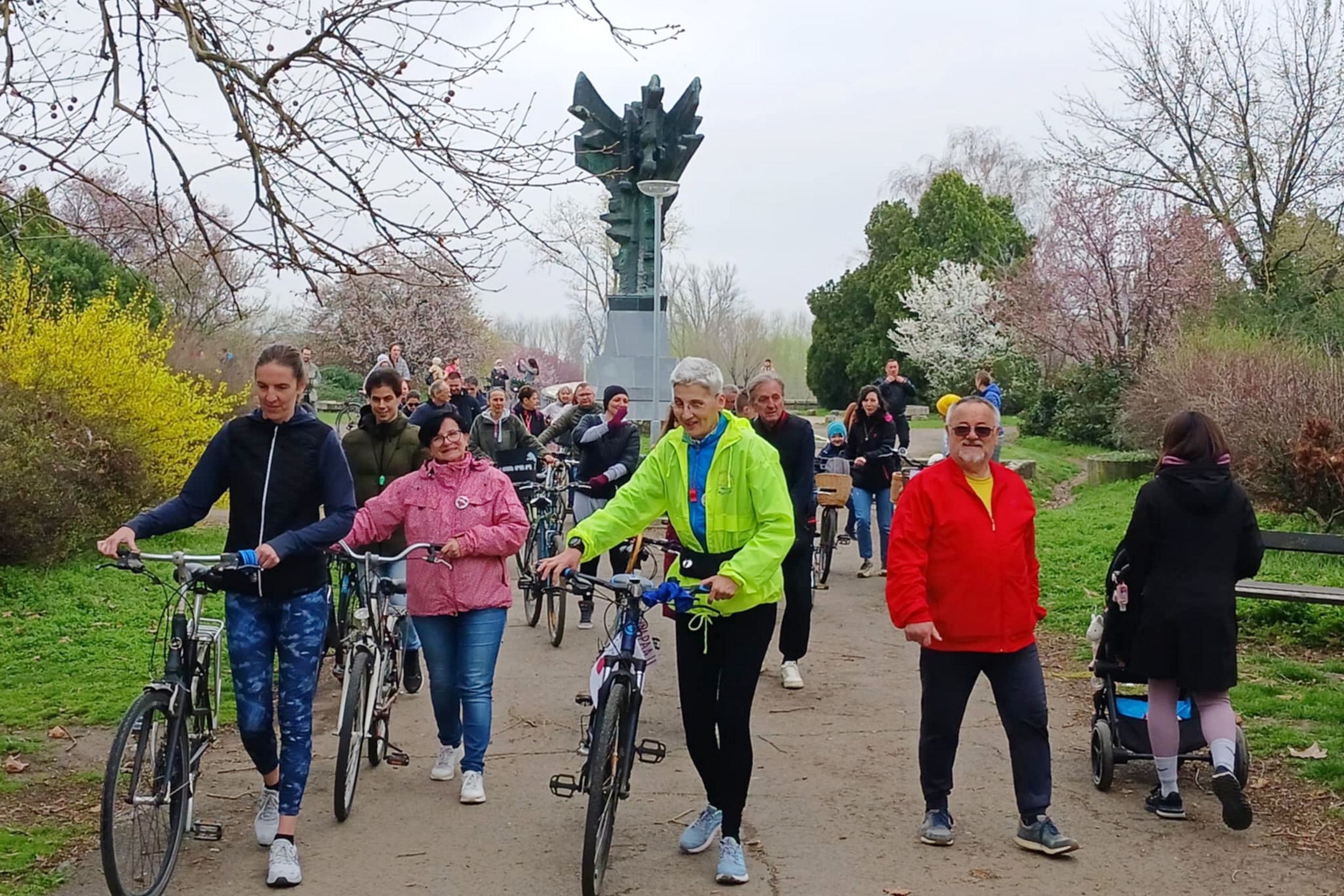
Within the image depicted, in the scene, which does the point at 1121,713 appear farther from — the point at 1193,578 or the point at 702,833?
the point at 702,833

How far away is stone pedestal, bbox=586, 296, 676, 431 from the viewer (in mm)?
25062

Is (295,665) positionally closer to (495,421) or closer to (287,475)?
(287,475)

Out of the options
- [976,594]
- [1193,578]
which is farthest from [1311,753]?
[976,594]

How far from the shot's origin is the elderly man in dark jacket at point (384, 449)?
26.0 ft

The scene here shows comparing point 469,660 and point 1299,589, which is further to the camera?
point 1299,589

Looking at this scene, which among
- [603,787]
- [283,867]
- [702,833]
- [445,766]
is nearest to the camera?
[603,787]

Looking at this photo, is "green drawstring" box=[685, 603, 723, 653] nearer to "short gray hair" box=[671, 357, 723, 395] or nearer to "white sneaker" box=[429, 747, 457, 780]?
"short gray hair" box=[671, 357, 723, 395]

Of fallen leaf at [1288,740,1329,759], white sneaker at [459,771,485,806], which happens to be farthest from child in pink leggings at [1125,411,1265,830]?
Result: white sneaker at [459,771,485,806]

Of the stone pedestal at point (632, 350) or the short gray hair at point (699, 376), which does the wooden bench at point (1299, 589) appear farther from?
the stone pedestal at point (632, 350)

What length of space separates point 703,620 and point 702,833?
1.01 metres

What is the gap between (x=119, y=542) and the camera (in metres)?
4.88

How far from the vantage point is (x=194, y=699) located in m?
5.32

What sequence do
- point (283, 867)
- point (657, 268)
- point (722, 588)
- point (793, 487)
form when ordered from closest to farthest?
point (722, 588) < point (283, 867) < point (793, 487) < point (657, 268)

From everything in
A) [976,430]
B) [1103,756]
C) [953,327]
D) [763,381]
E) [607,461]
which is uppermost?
[953,327]
